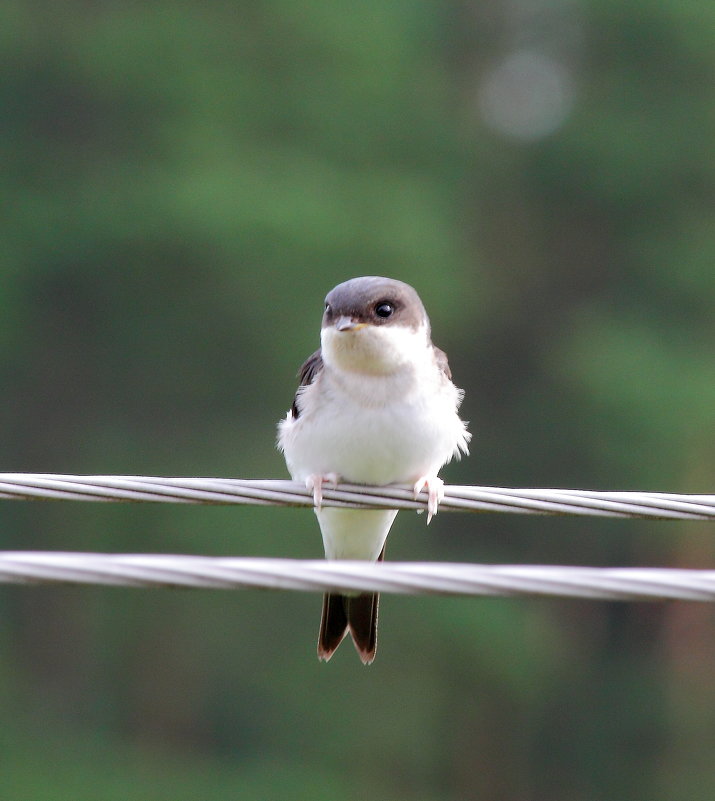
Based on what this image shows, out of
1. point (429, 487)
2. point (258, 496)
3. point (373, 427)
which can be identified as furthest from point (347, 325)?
point (258, 496)

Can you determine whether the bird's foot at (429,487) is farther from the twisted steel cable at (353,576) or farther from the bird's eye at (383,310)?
the twisted steel cable at (353,576)

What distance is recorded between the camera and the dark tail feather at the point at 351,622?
4457 millimetres

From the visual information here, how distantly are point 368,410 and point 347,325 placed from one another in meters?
0.30

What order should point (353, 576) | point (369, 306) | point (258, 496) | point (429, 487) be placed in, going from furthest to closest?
point (369, 306), point (429, 487), point (258, 496), point (353, 576)

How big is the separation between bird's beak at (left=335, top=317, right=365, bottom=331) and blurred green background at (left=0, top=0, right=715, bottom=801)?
10760mm

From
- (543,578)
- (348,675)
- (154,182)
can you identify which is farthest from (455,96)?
(543,578)

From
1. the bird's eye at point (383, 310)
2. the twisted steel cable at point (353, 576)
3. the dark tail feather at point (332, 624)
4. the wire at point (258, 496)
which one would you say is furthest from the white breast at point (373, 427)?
the twisted steel cable at point (353, 576)

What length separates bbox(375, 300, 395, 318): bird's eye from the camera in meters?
4.48

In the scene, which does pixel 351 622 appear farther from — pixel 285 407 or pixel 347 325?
pixel 285 407

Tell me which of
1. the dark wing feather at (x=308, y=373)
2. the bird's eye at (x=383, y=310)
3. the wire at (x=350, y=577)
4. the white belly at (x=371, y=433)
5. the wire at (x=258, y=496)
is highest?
the bird's eye at (x=383, y=310)

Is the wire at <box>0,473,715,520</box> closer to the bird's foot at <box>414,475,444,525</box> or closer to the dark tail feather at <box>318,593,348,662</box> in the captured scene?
the bird's foot at <box>414,475,444,525</box>

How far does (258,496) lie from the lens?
2980mm

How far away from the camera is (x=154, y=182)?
696 inches

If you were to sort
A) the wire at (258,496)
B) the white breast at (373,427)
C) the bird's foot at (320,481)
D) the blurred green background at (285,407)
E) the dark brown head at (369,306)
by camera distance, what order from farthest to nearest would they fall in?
the blurred green background at (285,407) → the dark brown head at (369,306) → the white breast at (373,427) → the bird's foot at (320,481) → the wire at (258,496)
